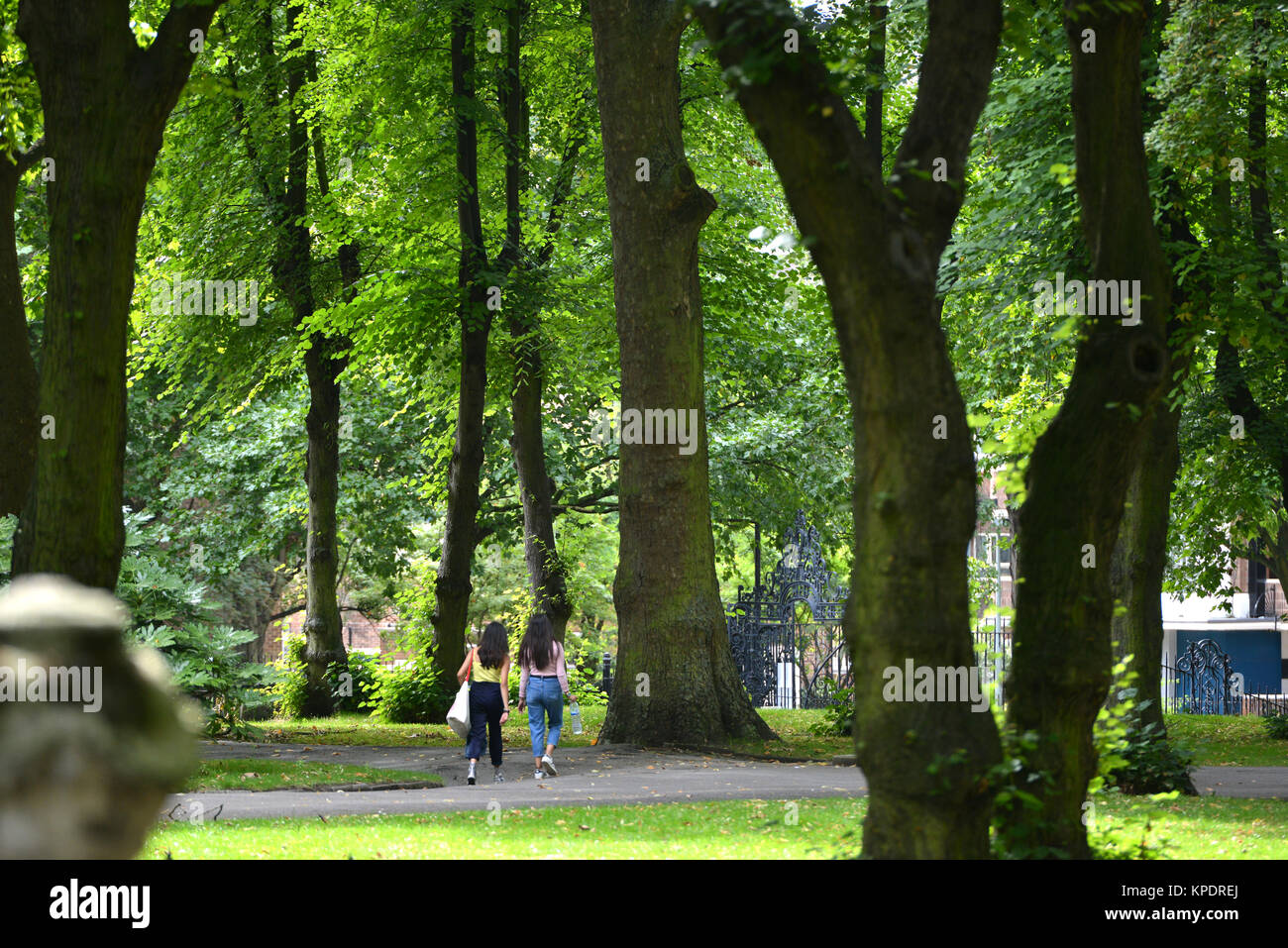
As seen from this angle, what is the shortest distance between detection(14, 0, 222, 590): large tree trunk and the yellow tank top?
5.80m

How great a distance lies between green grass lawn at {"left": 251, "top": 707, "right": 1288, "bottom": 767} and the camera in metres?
17.9

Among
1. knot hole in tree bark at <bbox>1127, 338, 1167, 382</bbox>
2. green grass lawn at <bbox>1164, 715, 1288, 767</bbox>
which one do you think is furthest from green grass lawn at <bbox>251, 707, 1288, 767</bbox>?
knot hole in tree bark at <bbox>1127, 338, 1167, 382</bbox>

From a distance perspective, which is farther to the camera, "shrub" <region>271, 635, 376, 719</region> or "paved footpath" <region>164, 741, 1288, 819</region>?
"shrub" <region>271, 635, 376, 719</region>

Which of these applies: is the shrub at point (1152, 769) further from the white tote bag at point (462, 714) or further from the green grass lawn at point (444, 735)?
the white tote bag at point (462, 714)

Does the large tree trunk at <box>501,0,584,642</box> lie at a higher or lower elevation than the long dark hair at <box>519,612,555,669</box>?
higher

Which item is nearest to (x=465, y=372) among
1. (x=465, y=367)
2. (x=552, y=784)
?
(x=465, y=367)

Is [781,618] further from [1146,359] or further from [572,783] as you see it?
[1146,359]

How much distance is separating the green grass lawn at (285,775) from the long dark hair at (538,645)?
1616mm

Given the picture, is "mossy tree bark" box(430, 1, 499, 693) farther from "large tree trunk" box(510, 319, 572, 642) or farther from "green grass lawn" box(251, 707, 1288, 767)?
"green grass lawn" box(251, 707, 1288, 767)

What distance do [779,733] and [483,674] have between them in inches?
298

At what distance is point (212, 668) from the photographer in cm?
1448

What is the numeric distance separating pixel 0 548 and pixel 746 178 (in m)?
17.2

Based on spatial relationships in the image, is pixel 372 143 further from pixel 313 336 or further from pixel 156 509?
pixel 156 509
